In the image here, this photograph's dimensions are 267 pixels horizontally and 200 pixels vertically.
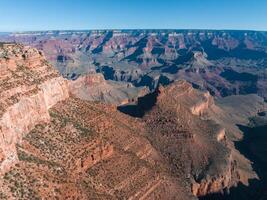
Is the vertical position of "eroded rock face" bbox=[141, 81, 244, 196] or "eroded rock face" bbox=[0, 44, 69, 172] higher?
"eroded rock face" bbox=[0, 44, 69, 172]

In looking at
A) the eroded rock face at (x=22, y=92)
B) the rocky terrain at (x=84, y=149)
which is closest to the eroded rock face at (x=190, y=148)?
the rocky terrain at (x=84, y=149)

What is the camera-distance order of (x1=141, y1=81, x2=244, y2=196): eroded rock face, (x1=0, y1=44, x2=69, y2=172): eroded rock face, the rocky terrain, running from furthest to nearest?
(x1=141, y1=81, x2=244, y2=196): eroded rock face → the rocky terrain → (x1=0, y1=44, x2=69, y2=172): eroded rock face

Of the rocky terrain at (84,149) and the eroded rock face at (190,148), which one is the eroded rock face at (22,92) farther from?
the eroded rock face at (190,148)

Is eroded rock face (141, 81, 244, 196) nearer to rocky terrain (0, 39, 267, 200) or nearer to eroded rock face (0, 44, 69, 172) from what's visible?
rocky terrain (0, 39, 267, 200)

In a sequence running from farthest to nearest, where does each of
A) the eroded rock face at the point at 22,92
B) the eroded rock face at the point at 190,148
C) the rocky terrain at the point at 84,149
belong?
1. the eroded rock face at the point at 190,148
2. the rocky terrain at the point at 84,149
3. the eroded rock face at the point at 22,92

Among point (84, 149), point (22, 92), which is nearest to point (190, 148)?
point (84, 149)

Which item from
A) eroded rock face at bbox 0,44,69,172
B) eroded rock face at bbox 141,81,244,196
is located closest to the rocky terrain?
eroded rock face at bbox 0,44,69,172

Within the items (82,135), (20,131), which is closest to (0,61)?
(20,131)
